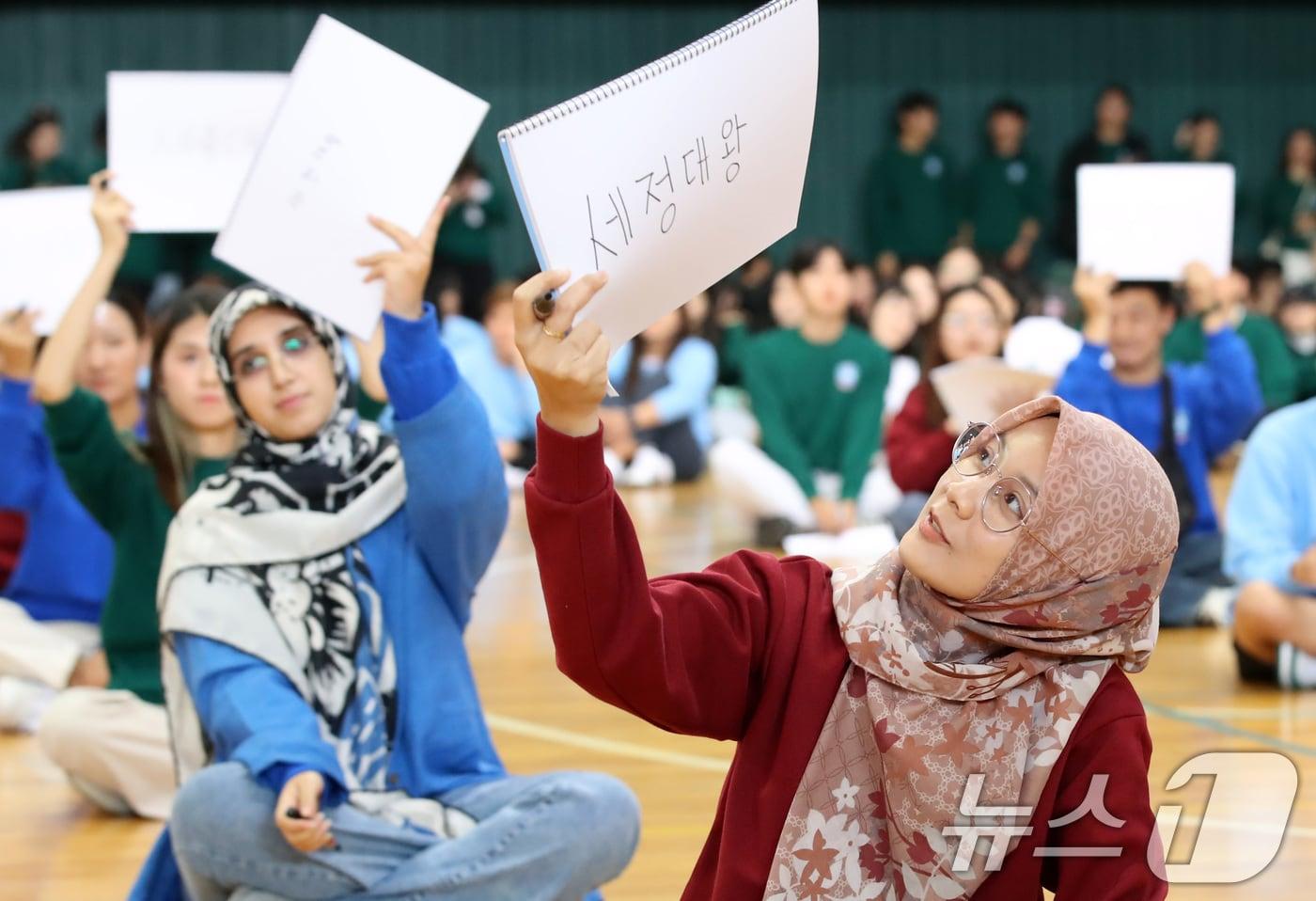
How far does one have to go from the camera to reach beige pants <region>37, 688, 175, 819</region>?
3562 mm

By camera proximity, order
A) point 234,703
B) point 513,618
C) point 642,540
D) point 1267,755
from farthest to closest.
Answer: point 642,540
point 513,618
point 1267,755
point 234,703

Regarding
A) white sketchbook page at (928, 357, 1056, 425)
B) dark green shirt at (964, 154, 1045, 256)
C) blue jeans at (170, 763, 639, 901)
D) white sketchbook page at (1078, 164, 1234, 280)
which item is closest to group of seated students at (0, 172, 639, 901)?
blue jeans at (170, 763, 639, 901)

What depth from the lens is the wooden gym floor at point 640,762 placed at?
10.2ft

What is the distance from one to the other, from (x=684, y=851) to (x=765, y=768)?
1.55 m

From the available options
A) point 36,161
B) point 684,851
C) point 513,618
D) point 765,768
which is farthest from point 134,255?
point 765,768

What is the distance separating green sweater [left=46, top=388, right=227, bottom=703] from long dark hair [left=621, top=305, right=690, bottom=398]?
5396 millimetres

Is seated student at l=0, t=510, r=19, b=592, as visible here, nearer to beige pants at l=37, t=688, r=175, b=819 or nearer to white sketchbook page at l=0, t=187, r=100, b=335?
white sketchbook page at l=0, t=187, r=100, b=335

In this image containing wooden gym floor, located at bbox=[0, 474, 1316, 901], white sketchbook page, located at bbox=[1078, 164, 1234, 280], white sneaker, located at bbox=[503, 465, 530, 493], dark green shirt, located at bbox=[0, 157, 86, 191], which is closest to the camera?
wooden gym floor, located at bbox=[0, 474, 1316, 901]

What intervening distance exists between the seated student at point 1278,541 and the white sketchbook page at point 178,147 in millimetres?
2487

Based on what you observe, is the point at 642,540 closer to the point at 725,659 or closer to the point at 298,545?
the point at 298,545

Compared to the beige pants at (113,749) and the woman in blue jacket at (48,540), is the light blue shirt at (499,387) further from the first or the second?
the beige pants at (113,749)

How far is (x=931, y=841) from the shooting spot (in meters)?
1.63

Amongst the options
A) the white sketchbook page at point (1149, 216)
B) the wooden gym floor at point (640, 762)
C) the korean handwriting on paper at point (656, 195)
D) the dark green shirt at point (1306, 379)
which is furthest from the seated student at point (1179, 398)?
the dark green shirt at point (1306, 379)

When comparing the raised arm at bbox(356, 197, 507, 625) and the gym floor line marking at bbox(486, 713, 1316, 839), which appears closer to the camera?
the raised arm at bbox(356, 197, 507, 625)
